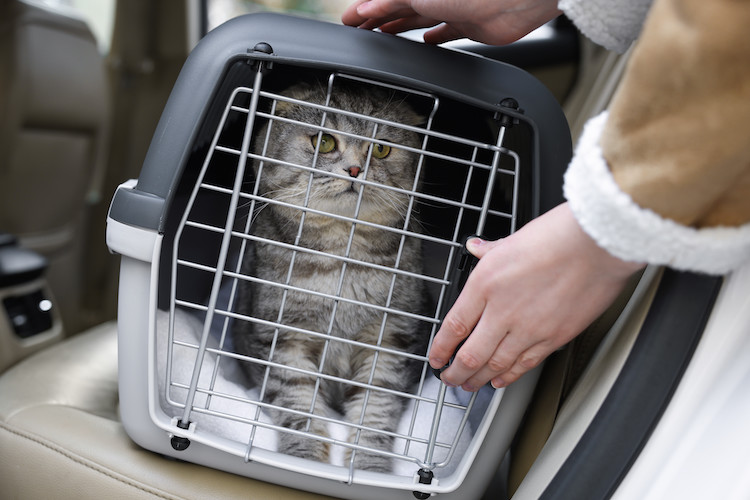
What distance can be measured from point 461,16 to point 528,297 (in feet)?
1.45

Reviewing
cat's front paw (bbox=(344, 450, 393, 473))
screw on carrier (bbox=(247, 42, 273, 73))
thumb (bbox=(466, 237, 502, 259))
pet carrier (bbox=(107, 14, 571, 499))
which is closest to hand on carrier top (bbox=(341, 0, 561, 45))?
pet carrier (bbox=(107, 14, 571, 499))

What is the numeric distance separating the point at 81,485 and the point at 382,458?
411 millimetres

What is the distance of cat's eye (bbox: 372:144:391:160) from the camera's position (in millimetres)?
971

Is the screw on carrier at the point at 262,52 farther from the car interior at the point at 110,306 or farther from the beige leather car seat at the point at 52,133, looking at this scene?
the beige leather car seat at the point at 52,133

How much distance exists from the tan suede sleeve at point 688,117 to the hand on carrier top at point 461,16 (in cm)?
36

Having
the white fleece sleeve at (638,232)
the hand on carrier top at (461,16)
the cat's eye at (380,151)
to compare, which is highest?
the hand on carrier top at (461,16)

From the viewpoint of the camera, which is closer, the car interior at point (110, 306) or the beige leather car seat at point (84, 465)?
the car interior at point (110, 306)

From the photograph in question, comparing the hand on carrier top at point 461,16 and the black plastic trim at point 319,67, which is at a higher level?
the hand on carrier top at point 461,16

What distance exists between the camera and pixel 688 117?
475 millimetres

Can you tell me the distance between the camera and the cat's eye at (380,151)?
971 millimetres

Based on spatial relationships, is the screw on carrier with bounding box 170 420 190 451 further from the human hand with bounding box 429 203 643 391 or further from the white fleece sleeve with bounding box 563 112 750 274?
the white fleece sleeve with bounding box 563 112 750 274

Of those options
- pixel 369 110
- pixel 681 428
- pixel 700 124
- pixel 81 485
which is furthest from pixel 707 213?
pixel 81 485

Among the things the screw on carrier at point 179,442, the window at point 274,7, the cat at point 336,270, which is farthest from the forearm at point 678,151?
the window at point 274,7

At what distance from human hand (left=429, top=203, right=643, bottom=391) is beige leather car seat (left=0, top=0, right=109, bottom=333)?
1.24 meters
